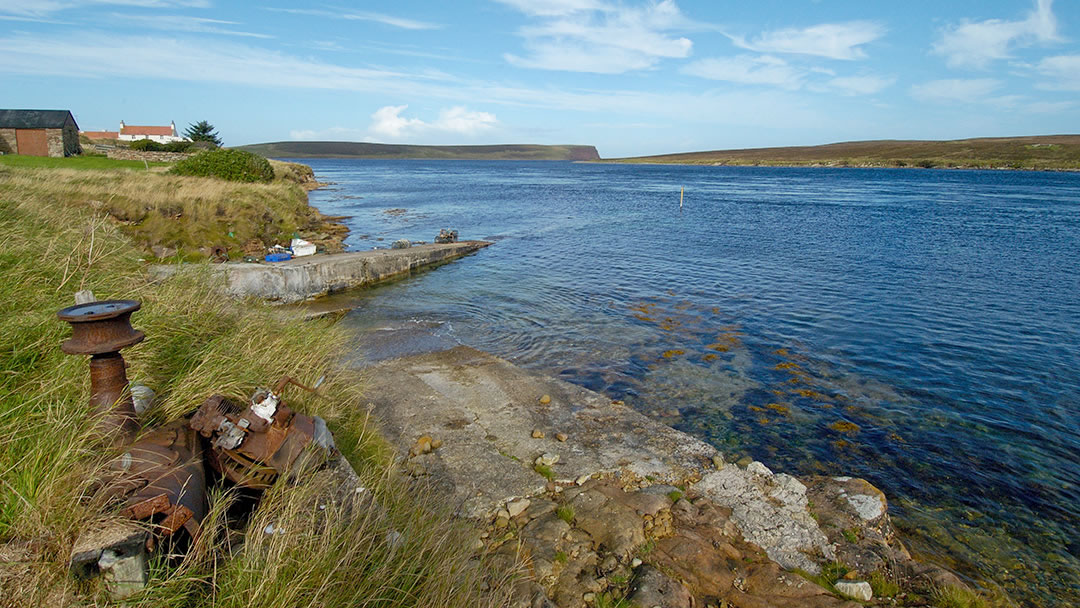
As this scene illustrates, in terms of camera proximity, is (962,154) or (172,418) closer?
(172,418)

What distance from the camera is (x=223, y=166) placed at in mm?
25688

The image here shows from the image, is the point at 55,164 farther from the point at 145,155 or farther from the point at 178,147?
the point at 178,147

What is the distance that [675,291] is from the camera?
16.6 m

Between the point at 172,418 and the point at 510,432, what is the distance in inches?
146

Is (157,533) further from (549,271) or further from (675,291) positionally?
(549,271)

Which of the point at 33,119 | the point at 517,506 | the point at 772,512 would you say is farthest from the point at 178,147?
the point at 772,512

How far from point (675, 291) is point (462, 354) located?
8.58 meters

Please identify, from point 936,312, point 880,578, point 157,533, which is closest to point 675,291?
point 936,312

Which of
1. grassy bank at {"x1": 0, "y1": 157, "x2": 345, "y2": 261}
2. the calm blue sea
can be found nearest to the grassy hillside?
the calm blue sea

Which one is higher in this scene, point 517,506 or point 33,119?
point 33,119

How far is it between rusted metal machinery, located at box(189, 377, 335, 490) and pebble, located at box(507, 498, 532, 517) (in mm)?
1874

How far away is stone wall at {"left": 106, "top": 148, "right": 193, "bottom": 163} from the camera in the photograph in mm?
39500

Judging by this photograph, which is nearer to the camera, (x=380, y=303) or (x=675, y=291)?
(x=380, y=303)

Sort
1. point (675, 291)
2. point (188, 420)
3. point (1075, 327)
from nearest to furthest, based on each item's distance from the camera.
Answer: point (188, 420) → point (1075, 327) → point (675, 291)
